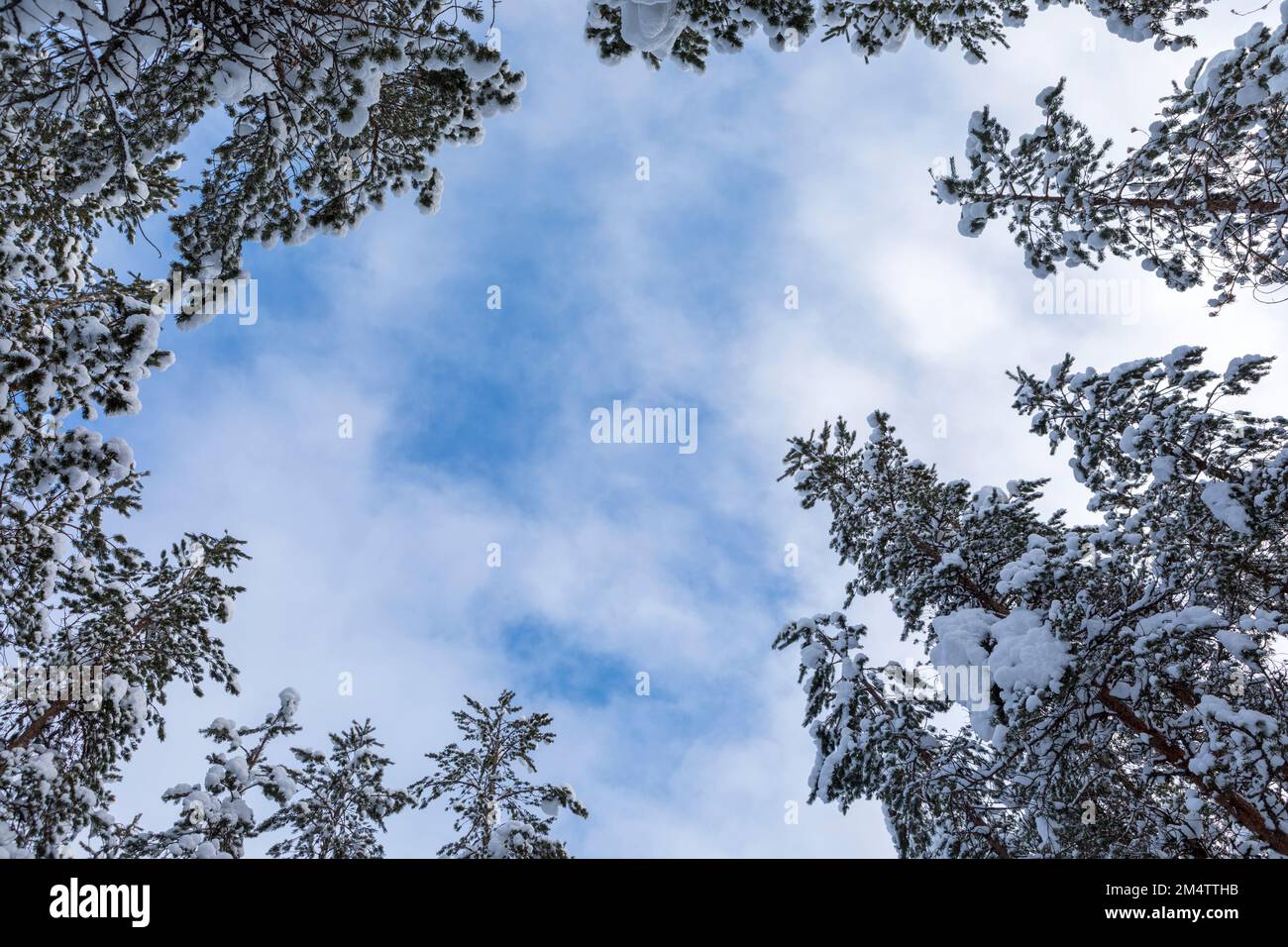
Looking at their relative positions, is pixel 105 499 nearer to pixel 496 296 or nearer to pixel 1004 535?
pixel 496 296

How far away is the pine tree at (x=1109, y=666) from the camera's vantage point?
6.69 metres

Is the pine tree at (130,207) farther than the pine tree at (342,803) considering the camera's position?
No

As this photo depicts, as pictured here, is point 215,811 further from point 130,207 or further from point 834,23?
point 834,23

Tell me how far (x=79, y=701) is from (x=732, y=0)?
11.5 meters

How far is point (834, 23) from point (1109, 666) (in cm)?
853

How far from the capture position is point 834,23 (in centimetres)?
732

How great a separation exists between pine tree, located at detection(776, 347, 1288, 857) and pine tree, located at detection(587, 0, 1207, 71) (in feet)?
15.0

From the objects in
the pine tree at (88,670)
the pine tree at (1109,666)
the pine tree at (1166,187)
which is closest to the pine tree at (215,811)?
the pine tree at (88,670)

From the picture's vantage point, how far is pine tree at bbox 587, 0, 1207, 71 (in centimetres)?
666

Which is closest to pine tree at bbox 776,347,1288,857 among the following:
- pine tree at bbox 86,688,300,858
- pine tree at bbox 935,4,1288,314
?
pine tree at bbox 935,4,1288,314

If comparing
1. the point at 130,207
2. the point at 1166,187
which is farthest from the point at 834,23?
the point at 130,207

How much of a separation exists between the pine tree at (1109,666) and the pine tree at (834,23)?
457cm

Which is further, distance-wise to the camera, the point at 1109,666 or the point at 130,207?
the point at 130,207

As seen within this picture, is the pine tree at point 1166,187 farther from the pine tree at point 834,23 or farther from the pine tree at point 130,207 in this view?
the pine tree at point 130,207
